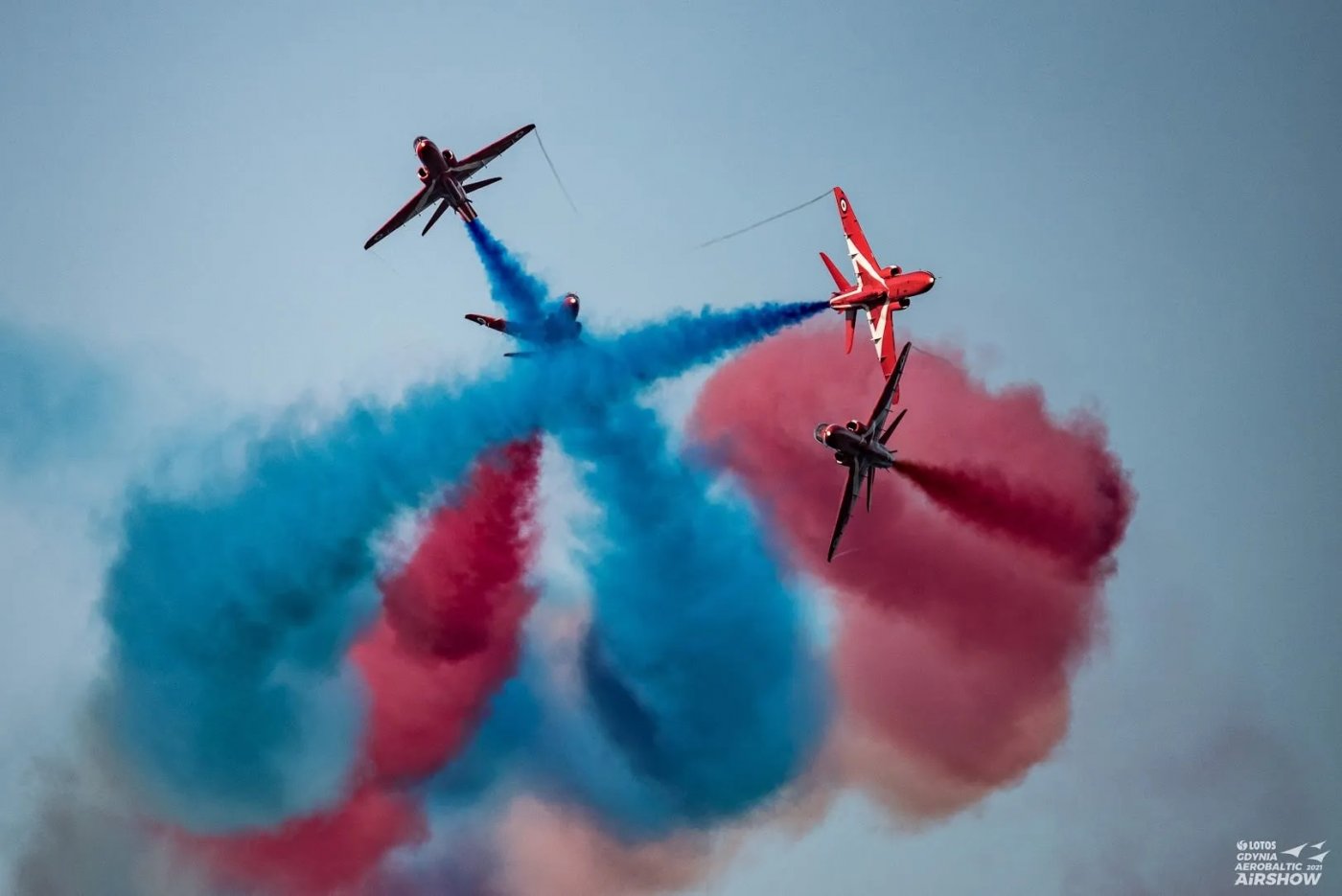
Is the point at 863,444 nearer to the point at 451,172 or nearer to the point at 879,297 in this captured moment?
the point at 879,297

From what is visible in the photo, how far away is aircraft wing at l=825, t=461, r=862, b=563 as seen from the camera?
67188 mm

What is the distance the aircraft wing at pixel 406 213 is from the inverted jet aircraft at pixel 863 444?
17242 mm

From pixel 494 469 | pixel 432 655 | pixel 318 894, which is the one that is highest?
pixel 494 469

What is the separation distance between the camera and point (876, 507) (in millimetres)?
75062

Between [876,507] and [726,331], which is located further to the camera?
[876,507]

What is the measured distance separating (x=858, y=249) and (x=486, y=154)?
578 inches

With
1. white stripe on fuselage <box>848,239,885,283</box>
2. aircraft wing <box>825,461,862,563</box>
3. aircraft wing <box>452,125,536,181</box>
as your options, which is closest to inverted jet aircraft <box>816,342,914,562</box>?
aircraft wing <box>825,461,862,563</box>

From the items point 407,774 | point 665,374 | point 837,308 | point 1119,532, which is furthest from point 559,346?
point 1119,532

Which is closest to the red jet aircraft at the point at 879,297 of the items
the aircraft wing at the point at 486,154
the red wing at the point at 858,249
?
the red wing at the point at 858,249

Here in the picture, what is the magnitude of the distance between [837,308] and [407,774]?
79.9ft

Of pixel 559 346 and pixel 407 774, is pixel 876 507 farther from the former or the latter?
pixel 407 774

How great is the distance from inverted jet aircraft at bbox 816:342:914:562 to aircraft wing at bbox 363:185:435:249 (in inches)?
679

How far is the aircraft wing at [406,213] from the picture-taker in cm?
6988

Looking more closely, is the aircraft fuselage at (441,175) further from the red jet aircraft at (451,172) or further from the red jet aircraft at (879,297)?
the red jet aircraft at (879,297)
